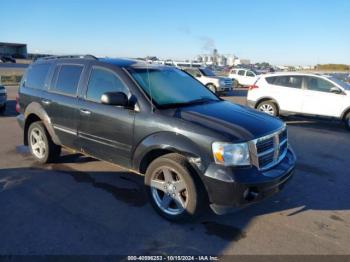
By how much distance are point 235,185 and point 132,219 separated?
52.7 inches

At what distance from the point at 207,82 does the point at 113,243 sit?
18766mm

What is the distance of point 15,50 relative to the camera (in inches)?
3356

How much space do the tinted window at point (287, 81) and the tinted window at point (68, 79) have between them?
8.16 m

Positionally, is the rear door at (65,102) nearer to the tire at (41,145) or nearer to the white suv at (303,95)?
the tire at (41,145)

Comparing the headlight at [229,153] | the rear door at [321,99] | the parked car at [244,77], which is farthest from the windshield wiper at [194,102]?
the parked car at [244,77]

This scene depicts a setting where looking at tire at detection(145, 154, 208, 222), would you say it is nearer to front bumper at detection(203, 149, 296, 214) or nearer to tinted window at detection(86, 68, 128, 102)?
front bumper at detection(203, 149, 296, 214)

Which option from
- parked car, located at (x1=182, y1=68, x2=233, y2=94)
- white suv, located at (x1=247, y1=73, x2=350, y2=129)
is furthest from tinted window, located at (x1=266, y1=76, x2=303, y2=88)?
parked car, located at (x1=182, y1=68, x2=233, y2=94)

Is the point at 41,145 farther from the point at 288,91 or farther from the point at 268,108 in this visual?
the point at 288,91

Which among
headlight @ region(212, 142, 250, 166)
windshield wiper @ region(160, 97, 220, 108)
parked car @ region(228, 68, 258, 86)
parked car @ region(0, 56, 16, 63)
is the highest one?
parked car @ region(0, 56, 16, 63)

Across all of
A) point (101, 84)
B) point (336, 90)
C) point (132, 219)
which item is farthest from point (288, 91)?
point (132, 219)

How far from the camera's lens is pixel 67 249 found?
10.7 ft

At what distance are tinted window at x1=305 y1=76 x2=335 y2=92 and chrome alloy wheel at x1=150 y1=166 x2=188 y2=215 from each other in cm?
842

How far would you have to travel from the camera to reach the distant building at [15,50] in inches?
3226

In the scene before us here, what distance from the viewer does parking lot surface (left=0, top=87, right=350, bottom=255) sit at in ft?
11.1
